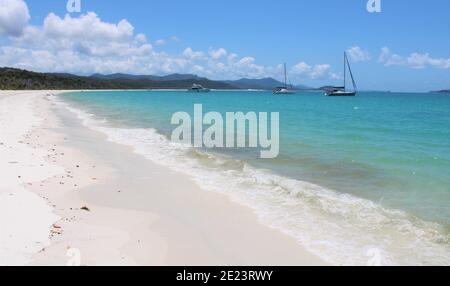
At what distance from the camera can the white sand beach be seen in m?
6.60

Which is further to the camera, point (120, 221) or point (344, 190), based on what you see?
point (344, 190)

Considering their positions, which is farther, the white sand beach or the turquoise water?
the turquoise water

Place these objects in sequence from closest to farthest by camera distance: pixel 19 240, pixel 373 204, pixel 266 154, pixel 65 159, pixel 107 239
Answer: pixel 19 240 → pixel 107 239 → pixel 373 204 → pixel 65 159 → pixel 266 154

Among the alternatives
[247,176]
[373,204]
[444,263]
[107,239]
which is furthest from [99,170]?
[444,263]

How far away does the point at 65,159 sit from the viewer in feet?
47.3

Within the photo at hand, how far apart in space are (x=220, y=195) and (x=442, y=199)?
17.7 ft

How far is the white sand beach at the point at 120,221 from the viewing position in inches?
260

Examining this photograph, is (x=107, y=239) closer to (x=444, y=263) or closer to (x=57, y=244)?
(x=57, y=244)

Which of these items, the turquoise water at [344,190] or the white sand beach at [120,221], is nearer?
the white sand beach at [120,221]

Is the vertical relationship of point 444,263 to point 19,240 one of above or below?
below

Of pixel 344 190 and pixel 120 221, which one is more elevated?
pixel 120 221

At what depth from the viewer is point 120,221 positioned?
837 cm
